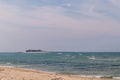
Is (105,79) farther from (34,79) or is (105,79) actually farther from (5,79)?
(5,79)

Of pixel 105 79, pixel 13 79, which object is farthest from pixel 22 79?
pixel 105 79

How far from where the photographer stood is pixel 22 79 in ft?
61.9

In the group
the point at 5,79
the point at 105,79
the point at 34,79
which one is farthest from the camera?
the point at 105,79

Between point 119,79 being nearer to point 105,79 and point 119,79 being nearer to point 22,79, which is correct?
point 105,79

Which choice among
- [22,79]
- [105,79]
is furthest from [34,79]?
[105,79]

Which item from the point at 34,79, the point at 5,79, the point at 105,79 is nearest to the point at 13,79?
the point at 5,79

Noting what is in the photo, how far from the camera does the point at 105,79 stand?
26812 millimetres

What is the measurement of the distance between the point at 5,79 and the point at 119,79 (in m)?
13.1

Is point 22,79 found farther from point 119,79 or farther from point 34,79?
point 119,79

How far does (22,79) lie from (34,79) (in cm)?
118

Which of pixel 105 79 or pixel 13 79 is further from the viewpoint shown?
pixel 105 79

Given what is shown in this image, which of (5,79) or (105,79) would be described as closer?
(5,79)

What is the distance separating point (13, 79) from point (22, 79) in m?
0.69

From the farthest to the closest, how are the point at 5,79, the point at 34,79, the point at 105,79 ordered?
the point at 105,79 < the point at 34,79 < the point at 5,79
